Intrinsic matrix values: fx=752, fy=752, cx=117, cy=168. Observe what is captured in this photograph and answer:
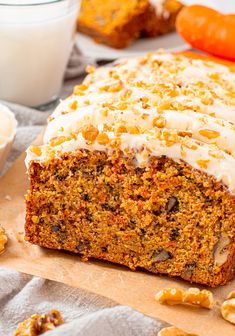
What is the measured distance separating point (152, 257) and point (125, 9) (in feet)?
9.78

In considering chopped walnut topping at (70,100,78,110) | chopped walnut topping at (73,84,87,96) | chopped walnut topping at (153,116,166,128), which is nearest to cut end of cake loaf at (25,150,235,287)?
chopped walnut topping at (153,116,166,128)

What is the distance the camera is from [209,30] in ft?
17.0

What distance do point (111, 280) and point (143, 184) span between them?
1.47 feet

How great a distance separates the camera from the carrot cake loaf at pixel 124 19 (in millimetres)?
5738

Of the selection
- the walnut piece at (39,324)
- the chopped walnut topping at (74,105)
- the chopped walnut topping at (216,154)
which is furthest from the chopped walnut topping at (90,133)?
the walnut piece at (39,324)

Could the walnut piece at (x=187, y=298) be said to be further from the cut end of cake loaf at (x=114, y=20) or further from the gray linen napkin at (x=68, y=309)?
the cut end of cake loaf at (x=114, y=20)

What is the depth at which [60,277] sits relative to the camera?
3.25 meters

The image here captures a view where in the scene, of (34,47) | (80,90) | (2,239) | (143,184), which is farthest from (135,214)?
(34,47)

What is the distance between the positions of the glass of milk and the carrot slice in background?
0.85m

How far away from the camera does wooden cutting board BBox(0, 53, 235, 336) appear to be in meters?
3.03

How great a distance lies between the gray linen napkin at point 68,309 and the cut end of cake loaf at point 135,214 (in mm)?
193

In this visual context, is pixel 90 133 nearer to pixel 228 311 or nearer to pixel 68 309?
pixel 68 309

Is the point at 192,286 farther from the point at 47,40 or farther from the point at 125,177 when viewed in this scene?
the point at 47,40

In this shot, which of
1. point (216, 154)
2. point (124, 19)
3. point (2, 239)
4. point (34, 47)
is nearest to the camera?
point (216, 154)
